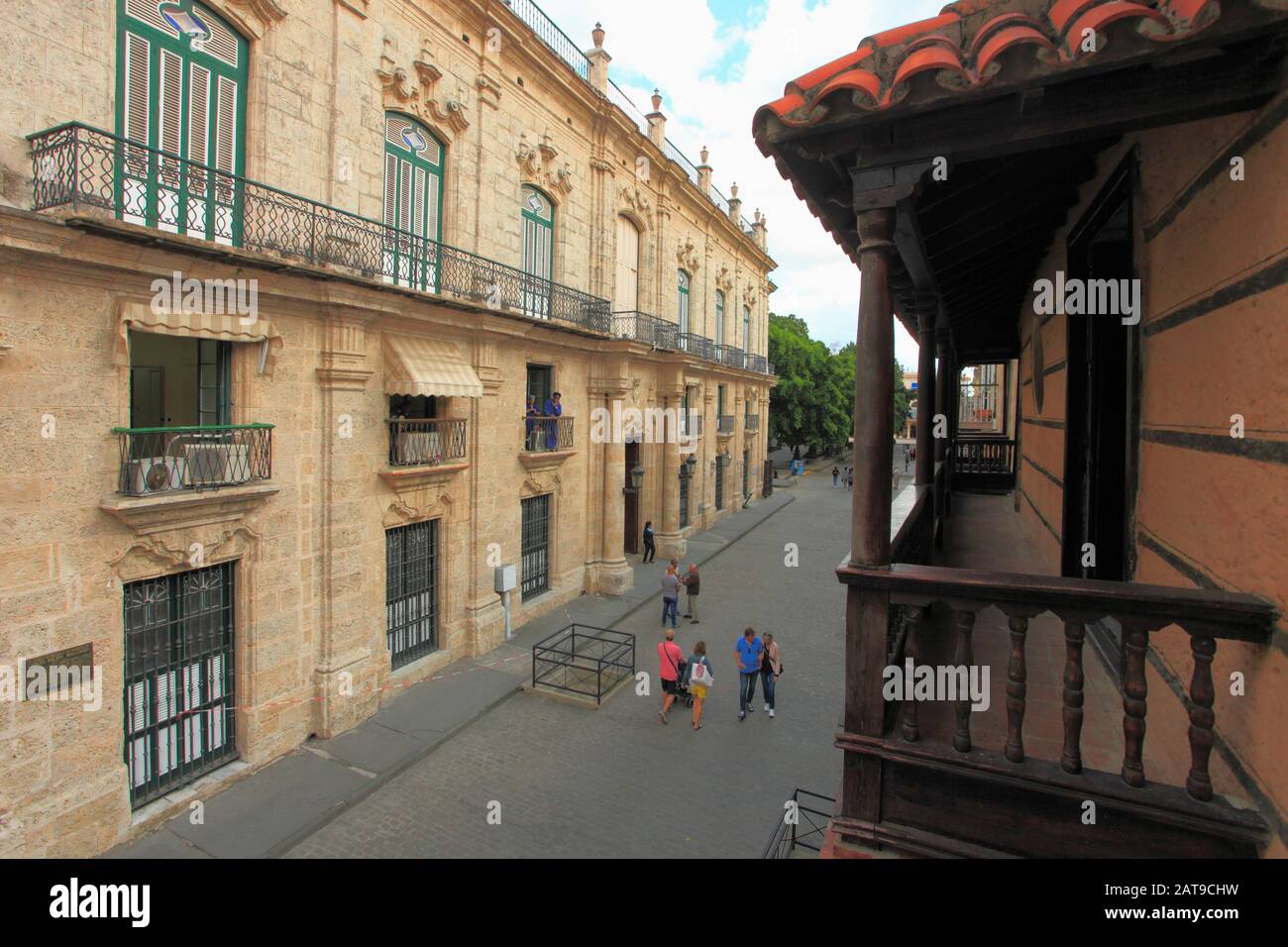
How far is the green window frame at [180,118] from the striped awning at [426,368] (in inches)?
123

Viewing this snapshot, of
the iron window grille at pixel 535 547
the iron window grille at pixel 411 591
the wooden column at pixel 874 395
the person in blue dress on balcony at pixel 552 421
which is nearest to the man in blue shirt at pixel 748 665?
the iron window grille at pixel 411 591

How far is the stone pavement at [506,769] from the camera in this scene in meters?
8.46

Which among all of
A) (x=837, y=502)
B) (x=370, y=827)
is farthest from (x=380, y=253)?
(x=837, y=502)

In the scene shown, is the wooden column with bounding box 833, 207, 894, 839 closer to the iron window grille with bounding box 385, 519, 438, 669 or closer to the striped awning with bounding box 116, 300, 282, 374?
the striped awning with bounding box 116, 300, 282, 374

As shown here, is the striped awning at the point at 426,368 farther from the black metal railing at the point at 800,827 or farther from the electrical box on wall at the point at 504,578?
the black metal railing at the point at 800,827

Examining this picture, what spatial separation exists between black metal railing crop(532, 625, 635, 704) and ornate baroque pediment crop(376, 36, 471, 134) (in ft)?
32.8

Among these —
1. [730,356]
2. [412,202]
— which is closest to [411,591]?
[412,202]

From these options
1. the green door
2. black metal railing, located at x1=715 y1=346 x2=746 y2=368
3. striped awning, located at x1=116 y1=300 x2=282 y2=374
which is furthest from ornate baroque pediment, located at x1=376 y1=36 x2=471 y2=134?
black metal railing, located at x1=715 y1=346 x2=746 y2=368

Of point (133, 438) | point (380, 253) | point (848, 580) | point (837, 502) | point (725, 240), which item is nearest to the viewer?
point (848, 580)

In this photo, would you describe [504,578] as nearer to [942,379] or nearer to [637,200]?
[942,379]

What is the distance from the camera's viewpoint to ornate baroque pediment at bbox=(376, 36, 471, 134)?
1177 cm

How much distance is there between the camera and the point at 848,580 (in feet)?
10.9
